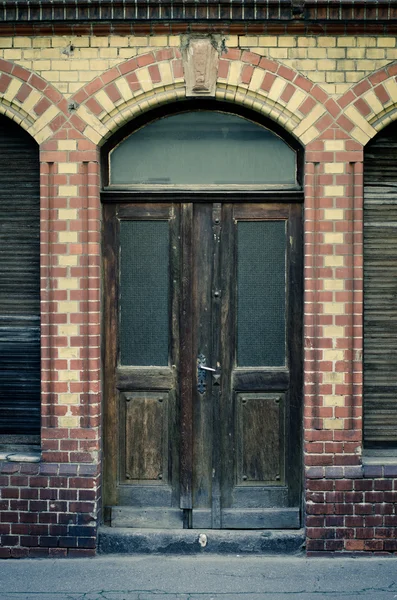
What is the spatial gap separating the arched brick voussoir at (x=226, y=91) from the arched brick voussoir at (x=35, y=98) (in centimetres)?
16

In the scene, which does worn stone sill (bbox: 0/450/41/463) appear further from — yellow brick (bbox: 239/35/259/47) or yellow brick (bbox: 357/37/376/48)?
yellow brick (bbox: 357/37/376/48)

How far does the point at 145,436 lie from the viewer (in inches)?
228

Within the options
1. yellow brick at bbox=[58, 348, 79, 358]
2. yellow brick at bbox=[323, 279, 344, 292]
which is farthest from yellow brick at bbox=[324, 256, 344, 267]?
yellow brick at bbox=[58, 348, 79, 358]

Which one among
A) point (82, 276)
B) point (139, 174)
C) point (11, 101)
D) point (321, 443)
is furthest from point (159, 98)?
point (321, 443)

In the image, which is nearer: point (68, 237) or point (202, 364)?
point (68, 237)

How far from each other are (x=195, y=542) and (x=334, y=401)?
5.09 feet

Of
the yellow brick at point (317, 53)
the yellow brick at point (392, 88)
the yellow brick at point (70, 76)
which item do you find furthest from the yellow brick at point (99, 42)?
the yellow brick at point (392, 88)

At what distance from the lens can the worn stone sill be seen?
219 inches

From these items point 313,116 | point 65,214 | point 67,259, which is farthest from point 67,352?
point 313,116

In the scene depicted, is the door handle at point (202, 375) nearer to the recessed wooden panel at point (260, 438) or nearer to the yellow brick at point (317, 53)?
the recessed wooden panel at point (260, 438)

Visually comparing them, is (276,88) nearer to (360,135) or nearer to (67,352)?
(360,135)

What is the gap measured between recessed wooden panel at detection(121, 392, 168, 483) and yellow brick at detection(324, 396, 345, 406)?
1.27m

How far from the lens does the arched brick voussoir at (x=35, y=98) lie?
549cm

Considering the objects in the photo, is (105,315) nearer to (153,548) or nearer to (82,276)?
(82,276)
